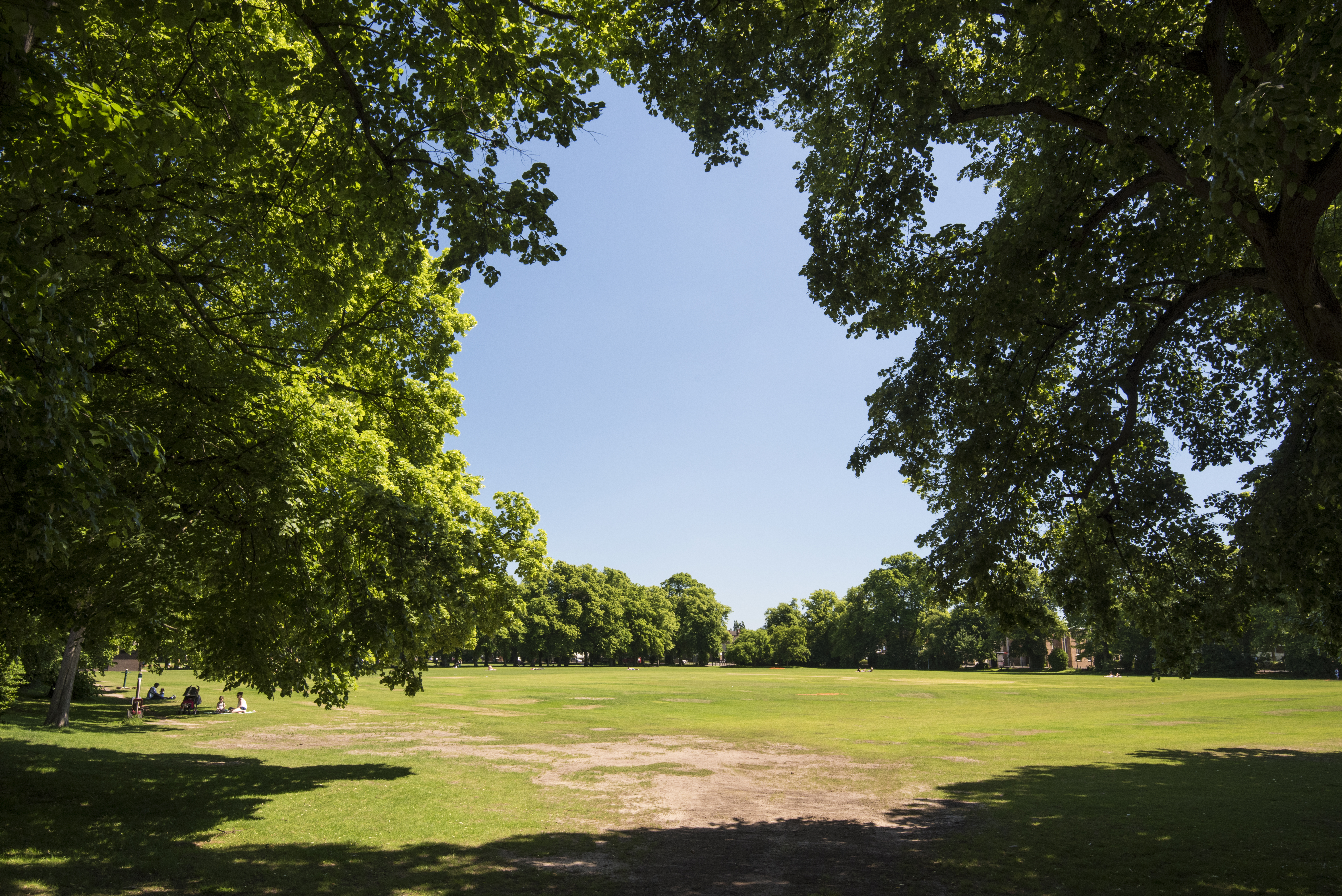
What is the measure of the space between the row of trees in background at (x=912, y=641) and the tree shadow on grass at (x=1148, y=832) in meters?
34.6

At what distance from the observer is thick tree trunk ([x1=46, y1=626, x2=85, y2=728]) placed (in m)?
25.8

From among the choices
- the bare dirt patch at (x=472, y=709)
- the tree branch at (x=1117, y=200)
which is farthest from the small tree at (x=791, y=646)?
the tree branch at (x=1117, y=200)

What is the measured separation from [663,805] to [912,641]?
350ft

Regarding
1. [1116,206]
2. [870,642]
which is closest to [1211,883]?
[1116,206]

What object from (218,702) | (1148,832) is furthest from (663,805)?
(218,702)

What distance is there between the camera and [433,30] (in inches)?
363

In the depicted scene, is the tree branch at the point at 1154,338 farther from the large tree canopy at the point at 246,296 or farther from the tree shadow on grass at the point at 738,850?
the large tree canopy at the point at 246,296

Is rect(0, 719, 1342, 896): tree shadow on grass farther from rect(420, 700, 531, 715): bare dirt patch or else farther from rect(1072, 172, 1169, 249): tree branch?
rect(420, 700, 531, 715): bare dirt patch

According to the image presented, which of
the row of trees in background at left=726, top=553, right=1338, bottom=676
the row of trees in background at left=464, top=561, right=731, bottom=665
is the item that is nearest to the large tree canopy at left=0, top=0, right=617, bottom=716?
the row of trees in background at left=726, top=553, right=1338, bottom=676

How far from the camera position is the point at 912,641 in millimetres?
113562

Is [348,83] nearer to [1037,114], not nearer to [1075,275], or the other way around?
[1037,114]

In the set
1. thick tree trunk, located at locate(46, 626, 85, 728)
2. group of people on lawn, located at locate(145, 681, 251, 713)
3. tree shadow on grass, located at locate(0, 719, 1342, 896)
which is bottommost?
group of people on lawn, located at locate(145, 681, 251, 713)

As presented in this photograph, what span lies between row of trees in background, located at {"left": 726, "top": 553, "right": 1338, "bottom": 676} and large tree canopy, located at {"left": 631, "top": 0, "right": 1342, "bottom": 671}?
136 feet

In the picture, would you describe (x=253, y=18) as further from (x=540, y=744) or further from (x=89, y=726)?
(x=89, y=726)
